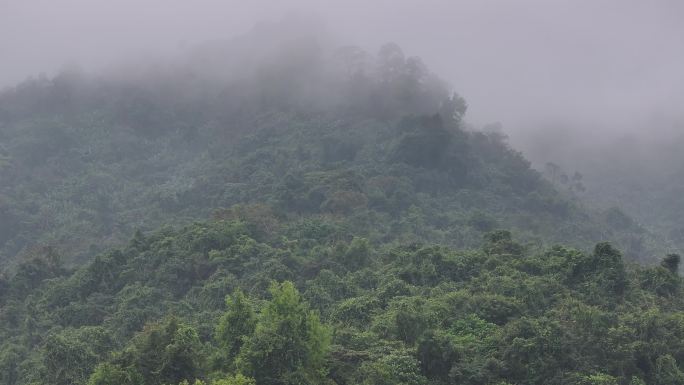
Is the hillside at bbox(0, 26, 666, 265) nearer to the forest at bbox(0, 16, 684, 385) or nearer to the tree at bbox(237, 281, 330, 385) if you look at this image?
the forest at bbox(0, 16, 684, 385)

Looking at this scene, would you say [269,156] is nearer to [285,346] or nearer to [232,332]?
[232,332]

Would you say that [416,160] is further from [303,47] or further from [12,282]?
[12,282]

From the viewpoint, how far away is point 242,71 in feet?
278

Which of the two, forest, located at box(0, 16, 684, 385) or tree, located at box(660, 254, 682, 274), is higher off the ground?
tree, located at box(660, 254, 682, 274)

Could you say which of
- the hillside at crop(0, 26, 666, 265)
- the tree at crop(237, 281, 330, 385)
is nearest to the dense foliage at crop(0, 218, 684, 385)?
the tree at crop(237, 281, 330, 385)

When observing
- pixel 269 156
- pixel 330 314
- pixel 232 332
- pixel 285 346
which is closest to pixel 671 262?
pixel 330 314

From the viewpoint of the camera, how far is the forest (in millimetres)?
25297

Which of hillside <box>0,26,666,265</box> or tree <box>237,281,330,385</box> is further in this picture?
hillside <box>0,26,666,265</box>

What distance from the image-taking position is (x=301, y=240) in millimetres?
44750

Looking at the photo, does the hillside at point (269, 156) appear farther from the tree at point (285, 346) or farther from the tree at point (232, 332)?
the tree at point (285, 346)

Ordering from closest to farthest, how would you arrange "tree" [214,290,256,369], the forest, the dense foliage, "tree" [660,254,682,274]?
the dense foliage → "tree" [214,290,256,369] → the forest → "tree" [660,254,682,274]

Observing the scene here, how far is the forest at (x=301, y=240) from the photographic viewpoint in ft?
83.0

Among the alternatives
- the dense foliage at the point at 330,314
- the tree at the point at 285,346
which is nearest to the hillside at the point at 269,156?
the dense foliage at the point at 330,314

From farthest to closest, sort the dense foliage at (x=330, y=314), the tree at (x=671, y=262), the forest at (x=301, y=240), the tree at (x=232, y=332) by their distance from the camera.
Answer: the tree at (x=671, y=262) → the forest at (x=301, y=240) → the tree at (x=232, y=332) → the dense foliage at (x=330, y=314)
